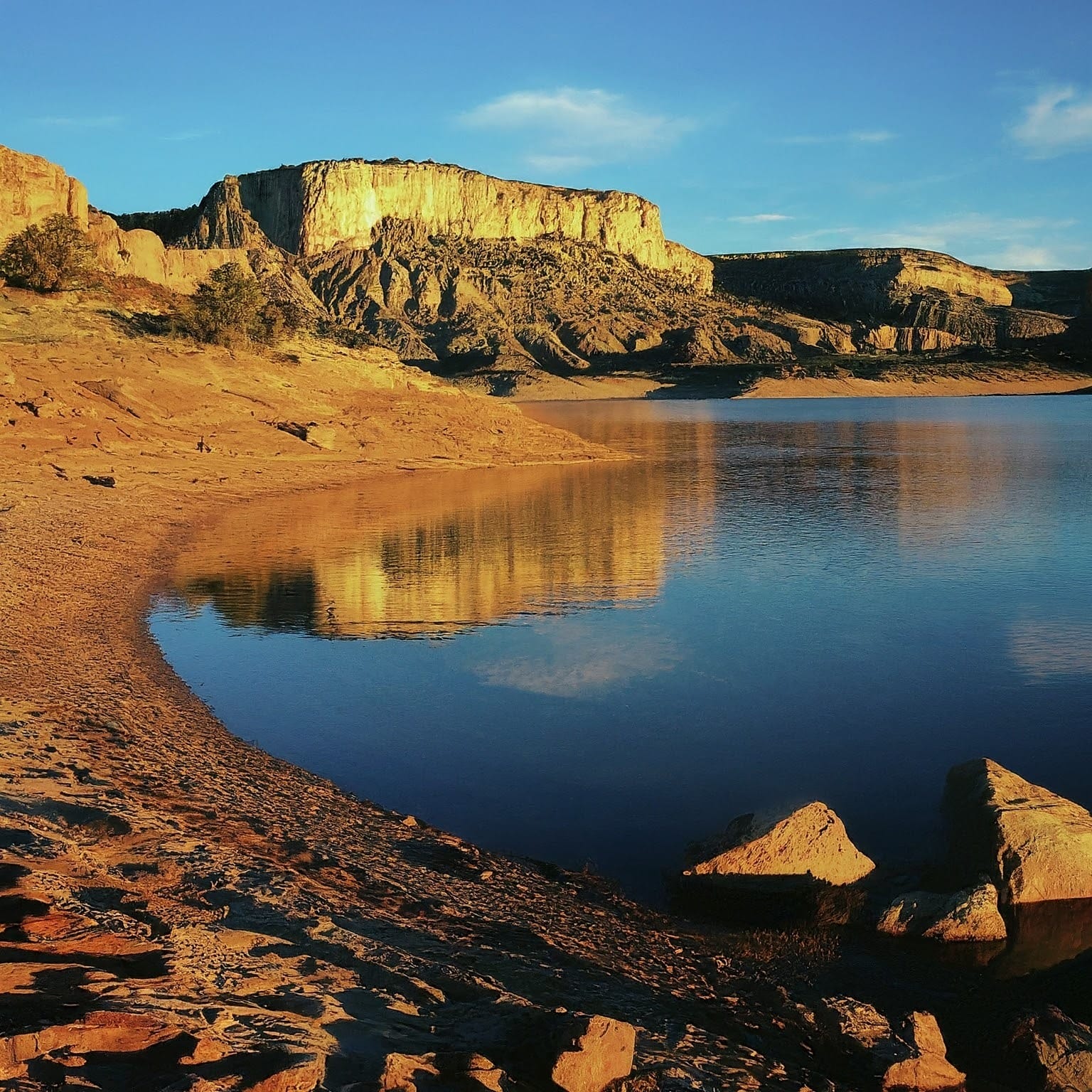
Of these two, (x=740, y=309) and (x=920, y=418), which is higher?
(x=740, y=309)

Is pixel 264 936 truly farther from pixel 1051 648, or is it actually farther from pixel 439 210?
pixel 439 210

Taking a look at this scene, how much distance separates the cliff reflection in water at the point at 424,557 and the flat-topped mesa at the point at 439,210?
12382cm

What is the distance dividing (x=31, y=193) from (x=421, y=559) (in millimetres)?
27077

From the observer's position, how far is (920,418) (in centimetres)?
7425

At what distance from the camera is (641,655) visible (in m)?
13.5

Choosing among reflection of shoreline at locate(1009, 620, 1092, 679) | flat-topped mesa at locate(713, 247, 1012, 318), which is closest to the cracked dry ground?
reflection of shoreline at locate(1009, 620, 1092, 679)

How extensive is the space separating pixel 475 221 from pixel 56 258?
136 meters

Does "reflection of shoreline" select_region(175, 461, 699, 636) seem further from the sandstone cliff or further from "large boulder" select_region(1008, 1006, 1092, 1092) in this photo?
the sandstone cliff

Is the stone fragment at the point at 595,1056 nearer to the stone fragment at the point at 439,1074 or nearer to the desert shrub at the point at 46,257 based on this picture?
the stone fragment at the point at 439,1074

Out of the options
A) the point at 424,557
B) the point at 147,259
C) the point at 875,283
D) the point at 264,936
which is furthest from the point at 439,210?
the point at 264,936

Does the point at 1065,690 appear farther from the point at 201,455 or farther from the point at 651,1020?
the point at 201,455

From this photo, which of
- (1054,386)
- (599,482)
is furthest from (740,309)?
(599,482)

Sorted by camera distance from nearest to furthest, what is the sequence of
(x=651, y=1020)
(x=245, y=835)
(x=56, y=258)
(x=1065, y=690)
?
1. (x=651, y=1020)
2. (x=245, y=835)
3. (x=1065, y=690)
4. (x=56, y=258)

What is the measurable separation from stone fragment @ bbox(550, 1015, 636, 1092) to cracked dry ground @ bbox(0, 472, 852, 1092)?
116mm
